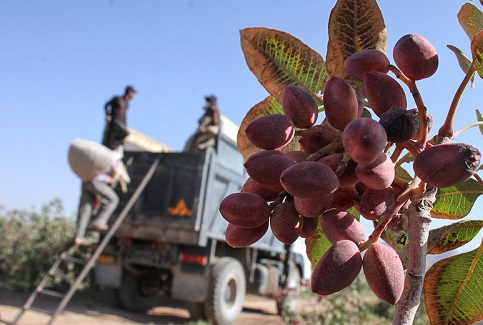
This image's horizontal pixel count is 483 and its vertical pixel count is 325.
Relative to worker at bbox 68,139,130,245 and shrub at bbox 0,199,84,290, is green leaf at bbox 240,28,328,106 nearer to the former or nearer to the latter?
worker at bbox 68,139,130,245

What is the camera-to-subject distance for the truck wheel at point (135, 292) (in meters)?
8.42

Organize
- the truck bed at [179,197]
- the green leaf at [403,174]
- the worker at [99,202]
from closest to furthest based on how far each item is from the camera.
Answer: the green leaf at [403,174]
the worker at [99,202]
the truck bed at [179,197]

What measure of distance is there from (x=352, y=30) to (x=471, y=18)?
23 centimetres

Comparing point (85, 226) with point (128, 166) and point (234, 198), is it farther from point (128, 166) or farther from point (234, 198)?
point (234, 198)

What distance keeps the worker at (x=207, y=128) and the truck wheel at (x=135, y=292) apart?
2.41 meters

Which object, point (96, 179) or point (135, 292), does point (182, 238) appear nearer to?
point (96, 179)

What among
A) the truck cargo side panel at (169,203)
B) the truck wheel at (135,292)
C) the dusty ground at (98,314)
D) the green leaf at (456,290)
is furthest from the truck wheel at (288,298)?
the green leaf at (456,290)

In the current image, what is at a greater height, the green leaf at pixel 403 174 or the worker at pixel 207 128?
the worker at pixel 207 128

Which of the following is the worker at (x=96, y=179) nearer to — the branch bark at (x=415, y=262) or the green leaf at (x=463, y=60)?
the green leaf at (x=463, y=60)

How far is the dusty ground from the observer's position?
7910 mm

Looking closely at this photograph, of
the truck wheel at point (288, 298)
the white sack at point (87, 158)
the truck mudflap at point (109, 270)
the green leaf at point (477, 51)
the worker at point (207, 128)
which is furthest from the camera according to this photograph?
the truck wheel at point (288, 298)

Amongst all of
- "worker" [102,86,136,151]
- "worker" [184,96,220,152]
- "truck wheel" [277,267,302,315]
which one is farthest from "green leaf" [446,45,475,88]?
"truck wheel" [277,267,302,315]

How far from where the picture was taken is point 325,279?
0.61 metres

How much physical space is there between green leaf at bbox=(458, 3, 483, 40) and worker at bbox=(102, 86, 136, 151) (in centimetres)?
733
